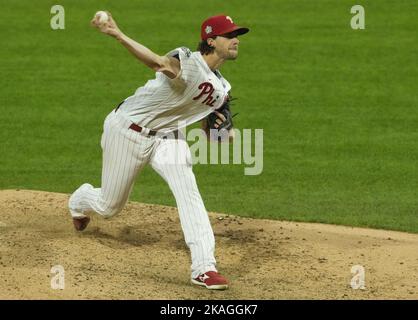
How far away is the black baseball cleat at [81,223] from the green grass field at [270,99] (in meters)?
1.76

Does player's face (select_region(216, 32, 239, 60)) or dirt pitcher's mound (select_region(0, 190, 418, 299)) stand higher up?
player's face (select_region(216, 32, 239, 60))

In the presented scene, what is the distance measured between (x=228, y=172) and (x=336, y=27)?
5.72 metres

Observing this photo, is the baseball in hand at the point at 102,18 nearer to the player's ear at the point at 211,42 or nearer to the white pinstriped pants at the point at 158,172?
the player's ear at the point at 211,42

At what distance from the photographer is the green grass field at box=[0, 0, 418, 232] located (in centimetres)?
1118

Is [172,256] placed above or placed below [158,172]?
below

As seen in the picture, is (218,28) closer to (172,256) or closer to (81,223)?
(172,256)

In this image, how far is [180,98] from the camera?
26.5 ft

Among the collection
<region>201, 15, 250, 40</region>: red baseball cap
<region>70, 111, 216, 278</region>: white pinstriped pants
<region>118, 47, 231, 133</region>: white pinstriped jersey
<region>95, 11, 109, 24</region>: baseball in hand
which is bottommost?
<region>70, 111, 216, 278</region>: white pinstriped pants

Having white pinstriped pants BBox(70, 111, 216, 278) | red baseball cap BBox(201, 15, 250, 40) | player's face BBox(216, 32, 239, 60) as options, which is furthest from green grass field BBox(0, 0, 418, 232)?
red baseball cap BBox(201, 15, 250, 40)

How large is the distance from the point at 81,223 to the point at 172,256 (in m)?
0.88

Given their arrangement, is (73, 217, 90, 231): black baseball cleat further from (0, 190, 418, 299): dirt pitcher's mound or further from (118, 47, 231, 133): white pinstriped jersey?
(118, 47, 231, 133): white pinstriped jersey

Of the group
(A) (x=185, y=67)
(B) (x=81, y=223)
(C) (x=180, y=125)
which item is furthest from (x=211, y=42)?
(B) (x=81, y=223)

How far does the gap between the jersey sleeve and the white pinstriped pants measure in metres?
0.56

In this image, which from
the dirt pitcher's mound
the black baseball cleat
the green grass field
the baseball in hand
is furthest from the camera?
the green grass field
